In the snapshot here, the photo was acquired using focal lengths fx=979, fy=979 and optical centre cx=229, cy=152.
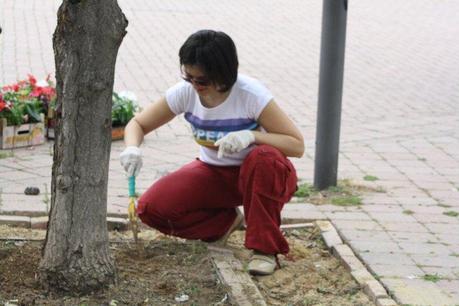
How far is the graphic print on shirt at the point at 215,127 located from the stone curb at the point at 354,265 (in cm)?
79

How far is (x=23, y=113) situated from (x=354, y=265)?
327 centimetres

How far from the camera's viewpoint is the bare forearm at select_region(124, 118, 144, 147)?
471 centimetres

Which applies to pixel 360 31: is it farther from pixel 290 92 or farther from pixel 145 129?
pixel 145 129

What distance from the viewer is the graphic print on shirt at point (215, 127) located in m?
4.70

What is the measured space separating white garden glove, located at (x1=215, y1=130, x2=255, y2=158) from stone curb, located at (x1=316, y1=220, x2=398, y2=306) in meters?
0.79

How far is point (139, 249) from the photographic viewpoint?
4773mm

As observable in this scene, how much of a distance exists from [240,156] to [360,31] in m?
10.5

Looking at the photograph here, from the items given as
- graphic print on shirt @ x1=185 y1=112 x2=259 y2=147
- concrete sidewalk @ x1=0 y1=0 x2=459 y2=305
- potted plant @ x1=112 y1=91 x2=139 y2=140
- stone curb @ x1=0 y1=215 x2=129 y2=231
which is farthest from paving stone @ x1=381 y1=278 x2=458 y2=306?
potted plant @ x1=112 y1=91 x2=139 y2=140

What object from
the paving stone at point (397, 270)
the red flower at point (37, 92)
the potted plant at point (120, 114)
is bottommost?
the paving stone at point (397, 270)

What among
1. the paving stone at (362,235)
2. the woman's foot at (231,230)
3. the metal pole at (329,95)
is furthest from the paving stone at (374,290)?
the metal pole at (329,95)

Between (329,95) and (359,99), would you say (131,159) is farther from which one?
(359,99)

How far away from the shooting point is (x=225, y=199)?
4.91 metres

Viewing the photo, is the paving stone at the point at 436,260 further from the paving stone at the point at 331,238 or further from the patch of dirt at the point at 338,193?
the patch of dirt at the point at 338,193

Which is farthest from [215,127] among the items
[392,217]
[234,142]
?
[392,217]
